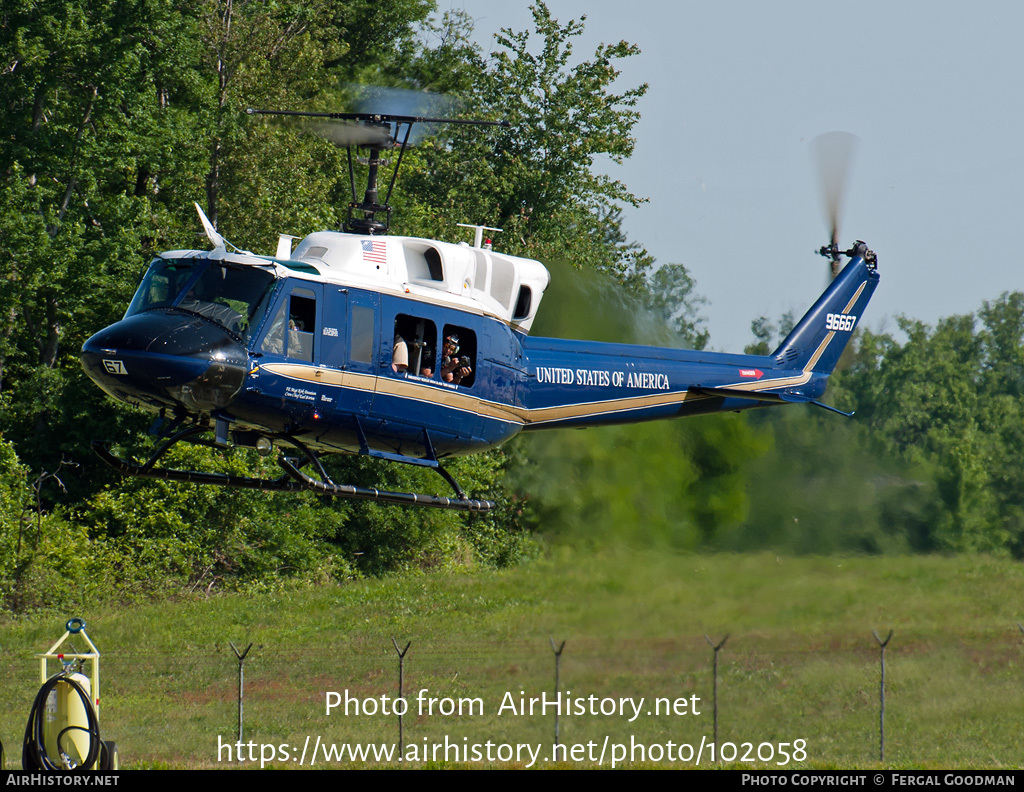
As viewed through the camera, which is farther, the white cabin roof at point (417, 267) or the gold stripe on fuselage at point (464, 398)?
the white cabin roof at point (417, 267)

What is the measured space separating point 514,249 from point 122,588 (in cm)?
1263

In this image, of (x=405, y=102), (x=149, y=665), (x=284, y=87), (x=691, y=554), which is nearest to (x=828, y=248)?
(x=691, y=554)

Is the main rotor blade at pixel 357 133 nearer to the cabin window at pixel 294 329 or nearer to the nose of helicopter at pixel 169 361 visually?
the cabin window at pixel 294 329

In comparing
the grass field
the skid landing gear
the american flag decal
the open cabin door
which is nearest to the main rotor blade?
the american flag decal

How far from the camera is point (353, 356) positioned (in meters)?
13.0

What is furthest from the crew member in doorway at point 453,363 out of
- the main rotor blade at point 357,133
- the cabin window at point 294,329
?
the main rotor blade at point 357,133

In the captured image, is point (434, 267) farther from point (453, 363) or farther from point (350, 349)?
point (350, 349)

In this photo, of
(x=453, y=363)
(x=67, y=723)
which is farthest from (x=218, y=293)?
(x=67, y=723)

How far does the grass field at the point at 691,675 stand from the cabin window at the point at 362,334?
23.5ft

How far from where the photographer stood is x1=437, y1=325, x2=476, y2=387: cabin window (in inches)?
546

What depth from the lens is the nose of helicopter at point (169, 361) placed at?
11.8m

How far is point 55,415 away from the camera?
95.9 ft

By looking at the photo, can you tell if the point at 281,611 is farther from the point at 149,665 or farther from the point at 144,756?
the point at 144,756

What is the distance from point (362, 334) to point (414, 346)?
27.8 inches
